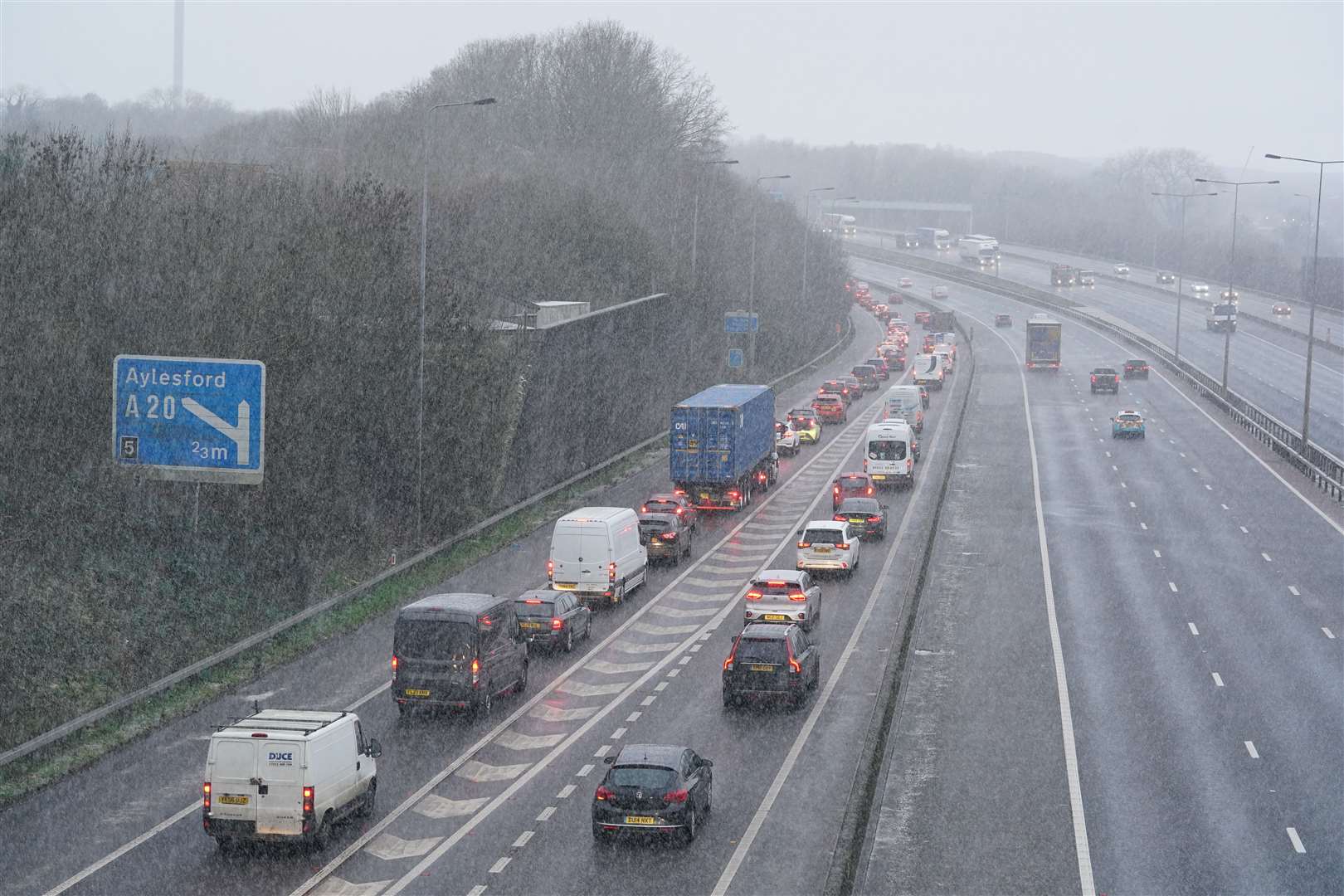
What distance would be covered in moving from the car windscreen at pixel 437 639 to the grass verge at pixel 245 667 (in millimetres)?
4469

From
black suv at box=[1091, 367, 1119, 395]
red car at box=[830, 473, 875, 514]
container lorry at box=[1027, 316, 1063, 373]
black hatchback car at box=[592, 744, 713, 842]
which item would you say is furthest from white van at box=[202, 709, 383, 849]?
container lorry at box=[1027, 316, 1063, 373]

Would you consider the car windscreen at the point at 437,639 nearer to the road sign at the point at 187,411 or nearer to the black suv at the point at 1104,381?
the road sign at the point at 187,411

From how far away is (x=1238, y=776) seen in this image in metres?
26.9

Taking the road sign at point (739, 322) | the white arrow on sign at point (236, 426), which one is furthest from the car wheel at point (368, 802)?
the road sign at point (739, 322)

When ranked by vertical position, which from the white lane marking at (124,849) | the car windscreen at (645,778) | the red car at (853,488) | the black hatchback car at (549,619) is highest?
the red car at (853,488)

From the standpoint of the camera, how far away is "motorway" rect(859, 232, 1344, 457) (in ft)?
281

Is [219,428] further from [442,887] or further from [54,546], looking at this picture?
[442,887]

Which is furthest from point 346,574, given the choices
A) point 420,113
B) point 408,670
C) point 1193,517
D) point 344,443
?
point 420,113

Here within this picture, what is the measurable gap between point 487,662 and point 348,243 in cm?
2322

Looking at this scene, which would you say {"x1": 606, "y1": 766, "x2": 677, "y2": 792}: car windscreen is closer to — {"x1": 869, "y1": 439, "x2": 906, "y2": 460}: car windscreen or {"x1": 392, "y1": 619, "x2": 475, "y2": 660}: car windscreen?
{"x1": 392, "y1": 619, "x2": 475, "y2": 660}: car windscreen

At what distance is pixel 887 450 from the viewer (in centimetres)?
5894

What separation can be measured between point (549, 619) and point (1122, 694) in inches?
498

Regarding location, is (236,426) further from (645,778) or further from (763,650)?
(645,778)

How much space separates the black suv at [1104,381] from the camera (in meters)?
94.8
